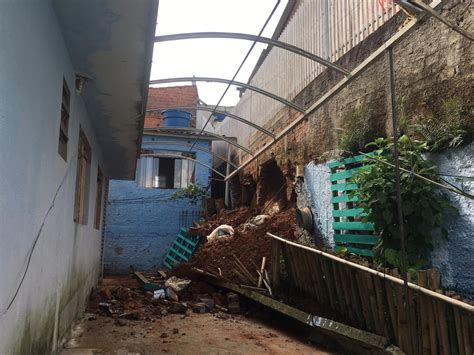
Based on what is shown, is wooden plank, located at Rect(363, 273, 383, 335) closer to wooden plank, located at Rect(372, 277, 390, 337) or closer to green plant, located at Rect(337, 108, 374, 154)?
wooden plank, located at Rect(372, 277, 390, 337)

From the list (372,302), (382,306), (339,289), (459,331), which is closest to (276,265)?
(339,289)

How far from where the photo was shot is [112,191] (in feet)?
43.2

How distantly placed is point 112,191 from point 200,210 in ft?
9.46

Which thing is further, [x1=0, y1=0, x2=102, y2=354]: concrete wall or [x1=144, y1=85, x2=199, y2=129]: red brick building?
[x1=144, y1=85, x2=199, y2=129]: red brick building

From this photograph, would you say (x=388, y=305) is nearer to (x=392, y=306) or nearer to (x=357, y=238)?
(x=392, y=306)

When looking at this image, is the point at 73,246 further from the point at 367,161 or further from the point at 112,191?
the point at 112,191

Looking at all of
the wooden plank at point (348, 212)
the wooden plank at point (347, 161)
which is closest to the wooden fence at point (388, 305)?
the wooden plank at point (348, 212)

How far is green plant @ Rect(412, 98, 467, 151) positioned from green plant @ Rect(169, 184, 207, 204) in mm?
9474

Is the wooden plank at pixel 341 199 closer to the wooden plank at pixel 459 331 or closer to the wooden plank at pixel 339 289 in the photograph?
the wooden plank at pixel 339 289

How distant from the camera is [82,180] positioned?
211 inches

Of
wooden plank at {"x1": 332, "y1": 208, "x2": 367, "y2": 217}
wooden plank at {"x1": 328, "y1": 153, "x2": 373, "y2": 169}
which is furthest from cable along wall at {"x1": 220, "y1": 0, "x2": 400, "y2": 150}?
wooden plank at {"x1": 332, "y1": 208, "x2": 367, "y2": 217}

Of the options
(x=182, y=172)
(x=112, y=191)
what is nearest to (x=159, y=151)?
(x=182, y=172)

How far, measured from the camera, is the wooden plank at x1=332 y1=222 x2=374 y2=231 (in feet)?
16.4

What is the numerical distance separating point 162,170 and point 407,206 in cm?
1127
